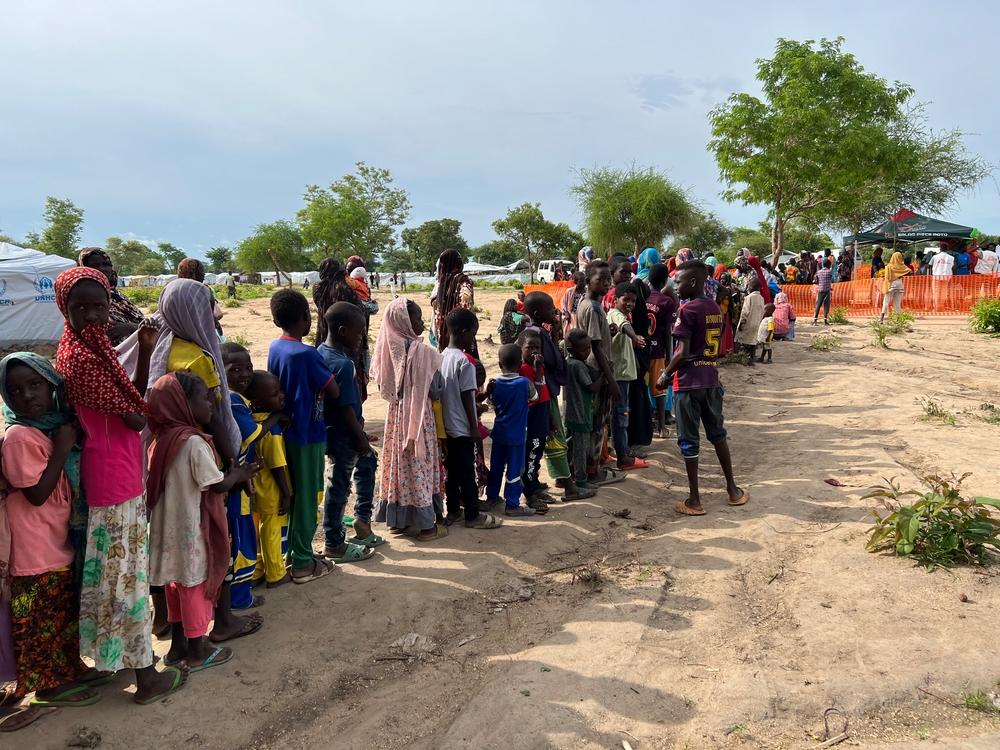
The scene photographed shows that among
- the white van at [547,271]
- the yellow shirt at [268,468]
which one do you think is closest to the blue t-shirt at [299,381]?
the yellow shirt at [268,468]

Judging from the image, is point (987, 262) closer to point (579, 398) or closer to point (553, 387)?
point (579, 398)

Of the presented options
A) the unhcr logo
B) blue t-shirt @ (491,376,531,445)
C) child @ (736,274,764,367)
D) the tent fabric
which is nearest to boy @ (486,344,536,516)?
blue t-shirt @ (491,376,531,445)

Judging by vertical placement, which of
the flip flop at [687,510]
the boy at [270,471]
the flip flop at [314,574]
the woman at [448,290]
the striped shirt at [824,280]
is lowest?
the flip flop at [314,574]

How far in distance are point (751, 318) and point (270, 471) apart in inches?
336

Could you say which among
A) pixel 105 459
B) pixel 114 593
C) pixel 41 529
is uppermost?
pixel 105 459

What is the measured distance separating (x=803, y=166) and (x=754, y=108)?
2.09m

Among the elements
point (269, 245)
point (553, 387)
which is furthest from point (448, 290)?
point (269, 245)

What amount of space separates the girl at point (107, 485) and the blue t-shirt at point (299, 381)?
988 mm

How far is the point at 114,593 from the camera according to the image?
2715 mm

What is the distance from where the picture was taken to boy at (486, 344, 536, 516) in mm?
4738

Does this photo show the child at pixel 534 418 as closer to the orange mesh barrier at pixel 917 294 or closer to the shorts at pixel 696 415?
the shorts at pixel 696 415

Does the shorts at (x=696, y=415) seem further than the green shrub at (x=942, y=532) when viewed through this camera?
Yes

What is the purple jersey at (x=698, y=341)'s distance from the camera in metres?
4.83

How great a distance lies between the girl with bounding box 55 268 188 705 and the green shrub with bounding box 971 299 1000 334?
49.7 feet
